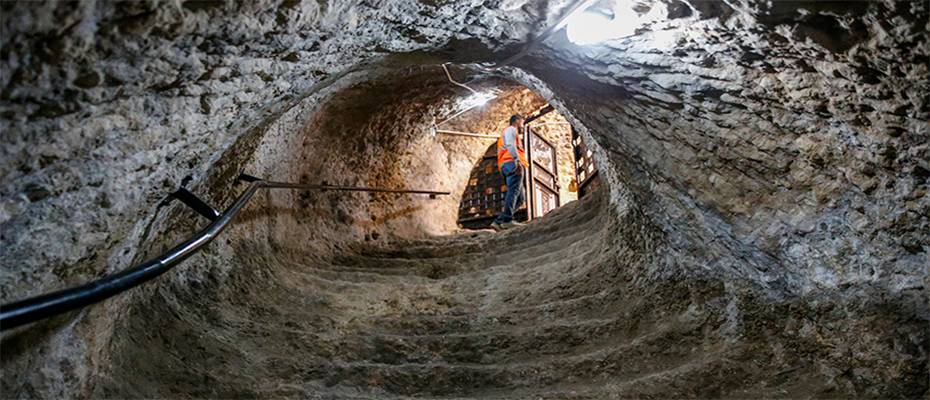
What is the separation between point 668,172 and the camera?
2.17 metres

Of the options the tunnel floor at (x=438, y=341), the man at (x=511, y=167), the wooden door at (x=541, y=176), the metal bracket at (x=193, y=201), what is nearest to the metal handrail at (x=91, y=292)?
the metal bracket at (x=193, y=201)

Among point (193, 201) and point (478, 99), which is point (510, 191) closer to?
point (478, 99)

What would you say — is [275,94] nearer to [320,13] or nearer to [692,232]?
[320,13]

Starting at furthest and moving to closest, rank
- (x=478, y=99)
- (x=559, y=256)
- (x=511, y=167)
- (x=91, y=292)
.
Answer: (x=511, y=167) < (x=478, y=99) < (x=559, y=256) < (x=91, y=292)

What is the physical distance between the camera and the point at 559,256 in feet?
10.8

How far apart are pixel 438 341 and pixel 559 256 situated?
108cm

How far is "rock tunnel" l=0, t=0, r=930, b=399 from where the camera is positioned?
1.24 m

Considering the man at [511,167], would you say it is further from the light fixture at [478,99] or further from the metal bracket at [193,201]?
the metal bracket at [193,201]

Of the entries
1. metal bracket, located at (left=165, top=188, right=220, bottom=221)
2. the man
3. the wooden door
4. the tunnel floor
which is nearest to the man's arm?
the man

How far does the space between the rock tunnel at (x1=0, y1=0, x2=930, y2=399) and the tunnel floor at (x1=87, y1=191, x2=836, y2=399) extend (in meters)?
0.01

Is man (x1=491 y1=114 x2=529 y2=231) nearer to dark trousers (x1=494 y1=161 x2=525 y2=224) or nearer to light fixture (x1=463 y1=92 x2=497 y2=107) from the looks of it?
dark trousers (x1=494 y1=161 x2=525 y2=224)

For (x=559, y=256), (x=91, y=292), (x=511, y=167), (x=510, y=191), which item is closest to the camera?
(x=91, y=292)

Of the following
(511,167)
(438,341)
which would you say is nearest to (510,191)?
(511,167)

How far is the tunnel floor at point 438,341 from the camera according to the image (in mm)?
2045
